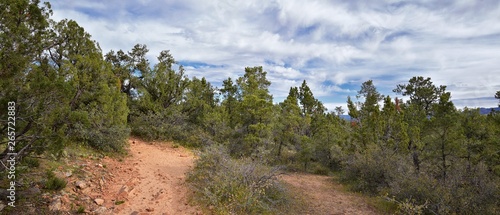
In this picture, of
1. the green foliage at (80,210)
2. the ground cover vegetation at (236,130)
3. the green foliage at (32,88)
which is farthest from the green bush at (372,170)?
the green foliage at (32,88)

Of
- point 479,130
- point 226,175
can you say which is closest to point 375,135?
point 479,130

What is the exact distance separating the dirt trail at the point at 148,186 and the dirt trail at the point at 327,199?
4771 millimetres

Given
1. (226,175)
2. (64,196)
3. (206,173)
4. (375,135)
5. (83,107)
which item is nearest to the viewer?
(64,196)

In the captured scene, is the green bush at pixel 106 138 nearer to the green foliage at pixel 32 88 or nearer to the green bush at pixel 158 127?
the green bush at pixel 158 127

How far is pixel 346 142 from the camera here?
1772 centimetres

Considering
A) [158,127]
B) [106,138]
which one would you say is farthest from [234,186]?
[158,127]

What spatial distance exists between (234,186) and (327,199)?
215 inches

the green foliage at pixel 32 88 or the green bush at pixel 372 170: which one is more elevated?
the green foliage at pixel 32 88

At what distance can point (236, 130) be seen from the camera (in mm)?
16672

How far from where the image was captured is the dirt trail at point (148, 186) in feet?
25.8

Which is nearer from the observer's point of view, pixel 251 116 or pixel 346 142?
pixel 251 116

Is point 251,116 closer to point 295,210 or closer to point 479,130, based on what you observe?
point 295,210

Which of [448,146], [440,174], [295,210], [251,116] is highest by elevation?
[251,116]

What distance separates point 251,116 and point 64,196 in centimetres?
1028
